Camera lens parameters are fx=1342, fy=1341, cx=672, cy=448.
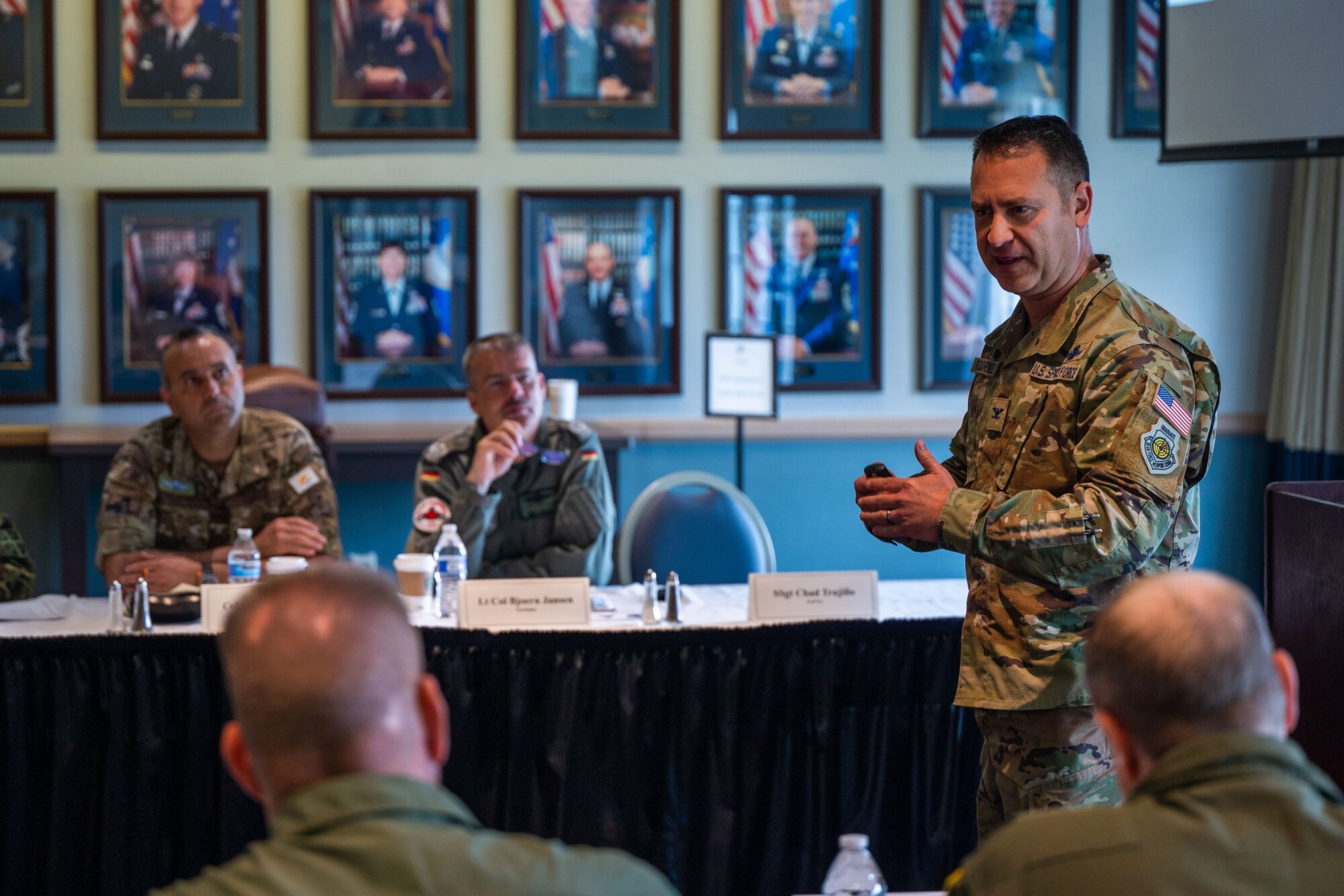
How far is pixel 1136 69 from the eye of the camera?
5.10 m

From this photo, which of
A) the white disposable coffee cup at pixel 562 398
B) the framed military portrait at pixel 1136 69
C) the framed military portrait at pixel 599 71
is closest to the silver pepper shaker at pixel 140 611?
the white disposable coffee cup at pixel 562 398

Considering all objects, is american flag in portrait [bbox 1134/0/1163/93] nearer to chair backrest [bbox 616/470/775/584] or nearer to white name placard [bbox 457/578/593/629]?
chair backrest [bbox 616/470/775/584]

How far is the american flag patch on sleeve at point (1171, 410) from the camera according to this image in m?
1.86

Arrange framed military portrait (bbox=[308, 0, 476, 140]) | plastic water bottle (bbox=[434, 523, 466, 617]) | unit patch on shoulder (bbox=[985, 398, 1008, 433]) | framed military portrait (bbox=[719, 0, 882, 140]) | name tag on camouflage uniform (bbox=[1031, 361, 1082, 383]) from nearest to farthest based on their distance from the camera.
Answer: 1. name tag on camouflage uniform (bbox=[1031, 361, 1082, 383])
2. unit patch on shoulder (bbox=[985, 398, 1008, 433])
3. plastic water bottle (bbox=[434, 523, 466, 617])
4. framed military portrait (bbox=[308, 0, 476, 140])
5. framed military portrait (bbox=[719, 0, 882, 140])

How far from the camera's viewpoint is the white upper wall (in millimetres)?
4871

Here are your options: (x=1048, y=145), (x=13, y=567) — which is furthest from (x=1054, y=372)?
(x=13, y=567)

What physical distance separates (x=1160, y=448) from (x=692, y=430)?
3.23 metres

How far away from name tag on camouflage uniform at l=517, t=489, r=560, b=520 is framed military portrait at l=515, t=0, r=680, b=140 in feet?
5.88

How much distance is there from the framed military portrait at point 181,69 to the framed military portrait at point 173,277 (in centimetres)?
26

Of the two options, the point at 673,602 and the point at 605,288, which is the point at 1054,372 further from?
the point at 605,288

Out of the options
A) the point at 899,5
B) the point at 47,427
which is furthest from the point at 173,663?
the point at 899,5

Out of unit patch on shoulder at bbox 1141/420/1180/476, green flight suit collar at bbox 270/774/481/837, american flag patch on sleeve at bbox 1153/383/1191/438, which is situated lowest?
green flight suit collar at bbox 270/774/481/837

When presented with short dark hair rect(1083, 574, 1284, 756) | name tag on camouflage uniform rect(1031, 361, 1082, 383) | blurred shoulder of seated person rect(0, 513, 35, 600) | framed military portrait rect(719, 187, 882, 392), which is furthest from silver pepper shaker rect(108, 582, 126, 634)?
framed military portrait rect(719, 187, 882, 392)

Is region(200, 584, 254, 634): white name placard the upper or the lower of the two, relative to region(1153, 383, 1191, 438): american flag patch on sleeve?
lower
